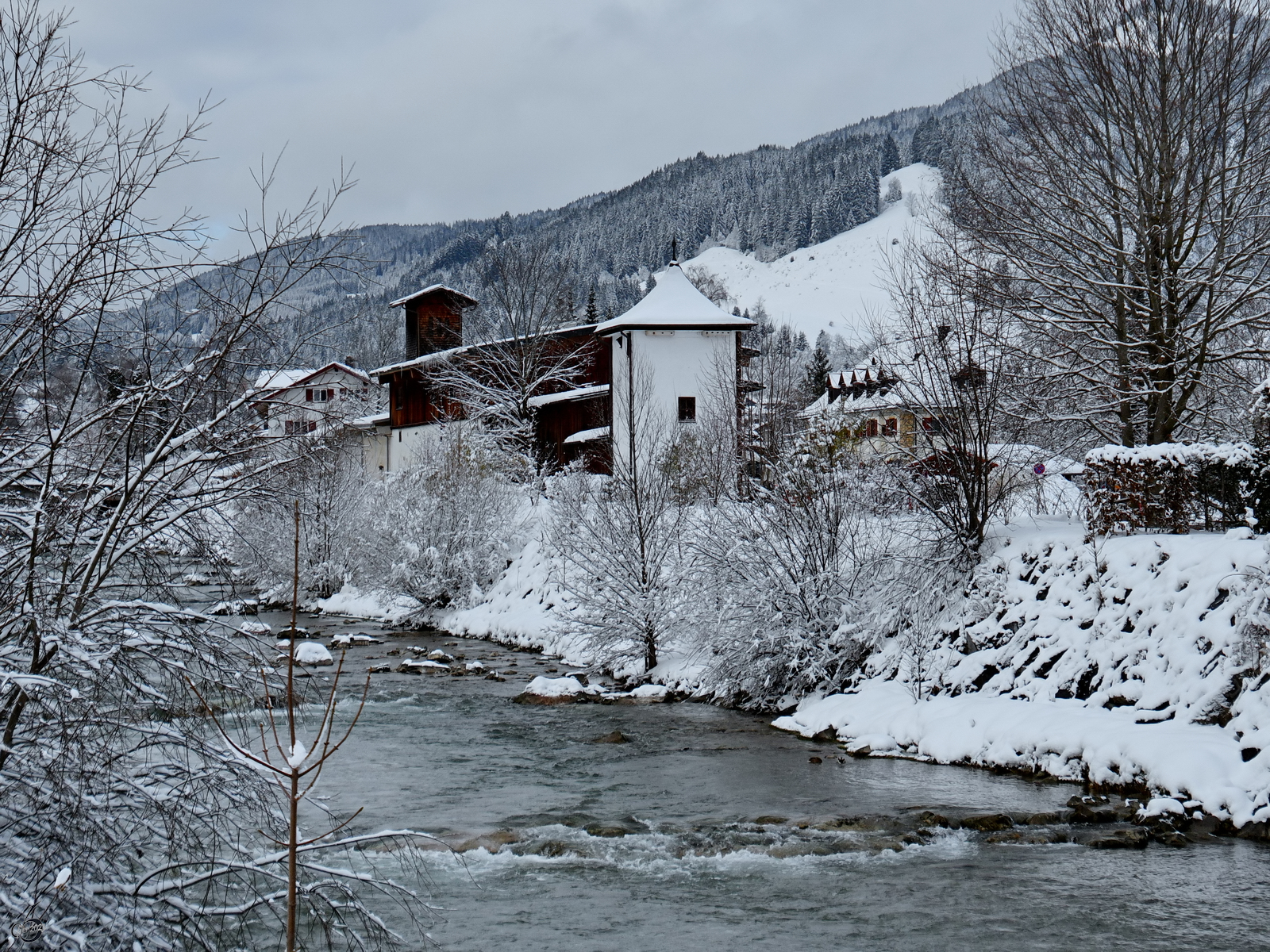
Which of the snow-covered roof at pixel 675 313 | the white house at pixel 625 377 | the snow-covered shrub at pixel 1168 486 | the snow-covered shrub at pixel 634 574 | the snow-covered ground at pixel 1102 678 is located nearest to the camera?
the snow-covered ground at pixel 1102 678

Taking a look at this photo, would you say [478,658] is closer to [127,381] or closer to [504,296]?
[127,381]

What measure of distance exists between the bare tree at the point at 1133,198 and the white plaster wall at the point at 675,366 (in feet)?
72.2

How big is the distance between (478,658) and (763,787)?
1417 cm

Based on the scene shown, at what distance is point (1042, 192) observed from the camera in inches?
782

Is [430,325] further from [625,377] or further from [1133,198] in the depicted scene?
[1133,198]

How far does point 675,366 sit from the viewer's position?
43719 mm

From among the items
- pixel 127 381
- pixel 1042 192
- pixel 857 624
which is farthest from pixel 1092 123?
pixel 127 381

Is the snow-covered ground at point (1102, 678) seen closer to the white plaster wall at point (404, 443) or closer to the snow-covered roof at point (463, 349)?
the snow-covered roof at point (463, 349)

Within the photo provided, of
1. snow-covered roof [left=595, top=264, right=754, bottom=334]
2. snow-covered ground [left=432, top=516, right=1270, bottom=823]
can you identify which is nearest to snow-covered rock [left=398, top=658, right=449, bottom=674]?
snow-covered ground [left=432, top=516, right=1270, bottom=823]

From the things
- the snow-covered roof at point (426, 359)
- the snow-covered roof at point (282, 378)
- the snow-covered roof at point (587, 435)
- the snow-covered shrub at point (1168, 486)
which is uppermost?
the snow-covered roof at point (426, 359)

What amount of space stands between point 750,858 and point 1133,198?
13.5m

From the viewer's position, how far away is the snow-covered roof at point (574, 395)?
1868 inches

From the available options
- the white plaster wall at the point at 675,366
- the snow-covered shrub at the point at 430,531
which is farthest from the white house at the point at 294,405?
the white plaster wall at the point at 675,366

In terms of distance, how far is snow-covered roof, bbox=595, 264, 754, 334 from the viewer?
43469mm
